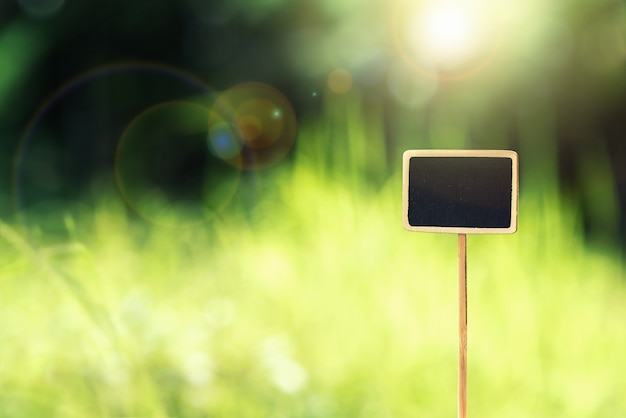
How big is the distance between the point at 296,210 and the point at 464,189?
123cm

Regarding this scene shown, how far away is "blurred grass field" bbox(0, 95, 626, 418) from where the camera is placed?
7.76 ft

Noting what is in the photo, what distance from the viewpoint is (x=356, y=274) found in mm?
2699

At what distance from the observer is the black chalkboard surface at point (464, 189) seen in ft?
6.06

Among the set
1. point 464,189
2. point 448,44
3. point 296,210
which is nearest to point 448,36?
point 448,44

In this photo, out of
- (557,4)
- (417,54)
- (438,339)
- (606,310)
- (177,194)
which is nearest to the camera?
(438,339)

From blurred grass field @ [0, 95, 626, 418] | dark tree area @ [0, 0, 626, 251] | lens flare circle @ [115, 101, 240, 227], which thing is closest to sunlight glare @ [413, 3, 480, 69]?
dark tree area @ [0, 0, 626, 251]

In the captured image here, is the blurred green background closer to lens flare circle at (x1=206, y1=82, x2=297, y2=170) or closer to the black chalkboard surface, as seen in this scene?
lens flare circle at (x1=206, y1=82, x2=297, y2=170)

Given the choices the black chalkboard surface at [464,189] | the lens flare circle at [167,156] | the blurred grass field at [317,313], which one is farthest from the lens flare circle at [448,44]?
the black chalkboard surface at [464,189]

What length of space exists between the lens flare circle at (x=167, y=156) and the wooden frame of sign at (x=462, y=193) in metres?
2.20

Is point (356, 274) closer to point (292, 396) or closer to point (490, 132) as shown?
point (292, 396)

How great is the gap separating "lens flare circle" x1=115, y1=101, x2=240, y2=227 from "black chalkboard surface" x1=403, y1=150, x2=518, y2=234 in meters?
2.21

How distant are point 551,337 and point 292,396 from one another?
87 centimetres

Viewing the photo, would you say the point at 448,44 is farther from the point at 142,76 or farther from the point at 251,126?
the point at 142,76

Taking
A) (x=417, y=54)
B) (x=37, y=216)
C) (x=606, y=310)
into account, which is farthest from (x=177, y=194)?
(x=606, y=310)
